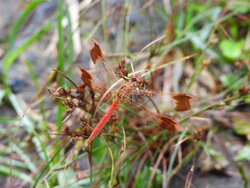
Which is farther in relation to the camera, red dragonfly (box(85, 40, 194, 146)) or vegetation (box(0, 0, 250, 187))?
vegetation (box(0, 0, 250, 187))

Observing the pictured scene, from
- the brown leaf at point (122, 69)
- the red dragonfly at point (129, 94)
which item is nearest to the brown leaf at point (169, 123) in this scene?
the red dragonfly at point (129, 94)

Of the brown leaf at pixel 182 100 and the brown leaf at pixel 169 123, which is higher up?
the brown leaf at pixel 182 100

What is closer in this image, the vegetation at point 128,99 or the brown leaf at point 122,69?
the brown leaf at point 122,69

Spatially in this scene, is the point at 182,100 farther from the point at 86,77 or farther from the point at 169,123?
the point at 86,77

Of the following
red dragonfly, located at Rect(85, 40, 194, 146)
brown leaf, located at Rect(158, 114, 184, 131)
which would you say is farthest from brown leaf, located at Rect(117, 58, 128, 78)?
brown leaf, located at Rect(158, 114, 184, 131)

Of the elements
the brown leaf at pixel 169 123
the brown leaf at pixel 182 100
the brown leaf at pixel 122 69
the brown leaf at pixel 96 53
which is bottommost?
the brown leaf at pixel 169 123

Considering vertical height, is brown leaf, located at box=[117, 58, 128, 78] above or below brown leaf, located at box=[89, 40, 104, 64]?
below

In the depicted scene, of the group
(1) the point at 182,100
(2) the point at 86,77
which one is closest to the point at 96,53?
(2) the point at 86,77

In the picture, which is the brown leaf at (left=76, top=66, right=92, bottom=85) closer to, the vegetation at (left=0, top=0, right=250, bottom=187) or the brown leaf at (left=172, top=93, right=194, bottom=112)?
the vegetation at (left=0, top=0, right=250, bottom=187)

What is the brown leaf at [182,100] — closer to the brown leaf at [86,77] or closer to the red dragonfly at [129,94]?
the red dragonfly at [129,94]
